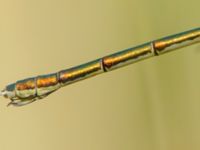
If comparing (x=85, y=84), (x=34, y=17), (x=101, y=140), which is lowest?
(x=101, y=140)

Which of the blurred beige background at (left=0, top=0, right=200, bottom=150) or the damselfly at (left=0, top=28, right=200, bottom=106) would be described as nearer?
the damselfly at (left=0, top=28, right=200, bottom=106)

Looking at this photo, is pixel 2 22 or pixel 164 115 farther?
pixel 164 115

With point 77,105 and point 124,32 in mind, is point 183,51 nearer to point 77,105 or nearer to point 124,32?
point 124,32

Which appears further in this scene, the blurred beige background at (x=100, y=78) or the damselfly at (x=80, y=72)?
the blurred beige background at (x=100, y=78)

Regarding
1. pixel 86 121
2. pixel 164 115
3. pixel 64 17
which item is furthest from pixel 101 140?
pixel 64 17
